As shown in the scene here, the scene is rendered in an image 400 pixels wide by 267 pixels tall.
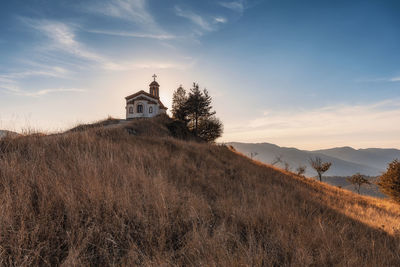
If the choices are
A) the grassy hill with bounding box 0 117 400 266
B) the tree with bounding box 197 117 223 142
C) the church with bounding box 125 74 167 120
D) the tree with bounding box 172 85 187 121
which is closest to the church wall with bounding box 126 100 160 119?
the church with bounding box 125 74 167 120

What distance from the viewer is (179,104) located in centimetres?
3081

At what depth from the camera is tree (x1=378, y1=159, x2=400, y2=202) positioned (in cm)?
2047

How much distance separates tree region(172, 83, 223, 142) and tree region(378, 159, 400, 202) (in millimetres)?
21823

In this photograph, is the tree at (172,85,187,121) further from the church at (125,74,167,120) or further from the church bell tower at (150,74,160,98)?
the church bell tower at (150,74,160,98)

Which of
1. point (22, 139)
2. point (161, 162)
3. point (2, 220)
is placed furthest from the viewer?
point (161, 162)

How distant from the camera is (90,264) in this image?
1.96m

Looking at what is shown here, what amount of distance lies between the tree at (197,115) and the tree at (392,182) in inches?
859

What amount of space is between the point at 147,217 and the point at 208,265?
48.8 inches

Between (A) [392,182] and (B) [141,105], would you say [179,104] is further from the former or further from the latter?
(A) [392,182]

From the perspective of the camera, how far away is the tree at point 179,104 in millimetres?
29359

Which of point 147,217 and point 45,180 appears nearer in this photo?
point 147,217

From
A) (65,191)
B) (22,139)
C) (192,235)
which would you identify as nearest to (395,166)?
(192,235)

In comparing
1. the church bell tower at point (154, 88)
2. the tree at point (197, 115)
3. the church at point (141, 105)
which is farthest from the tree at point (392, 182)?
the church bell tower at point (154, 88)

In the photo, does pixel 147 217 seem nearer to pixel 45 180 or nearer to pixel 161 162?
pixel 45 180
